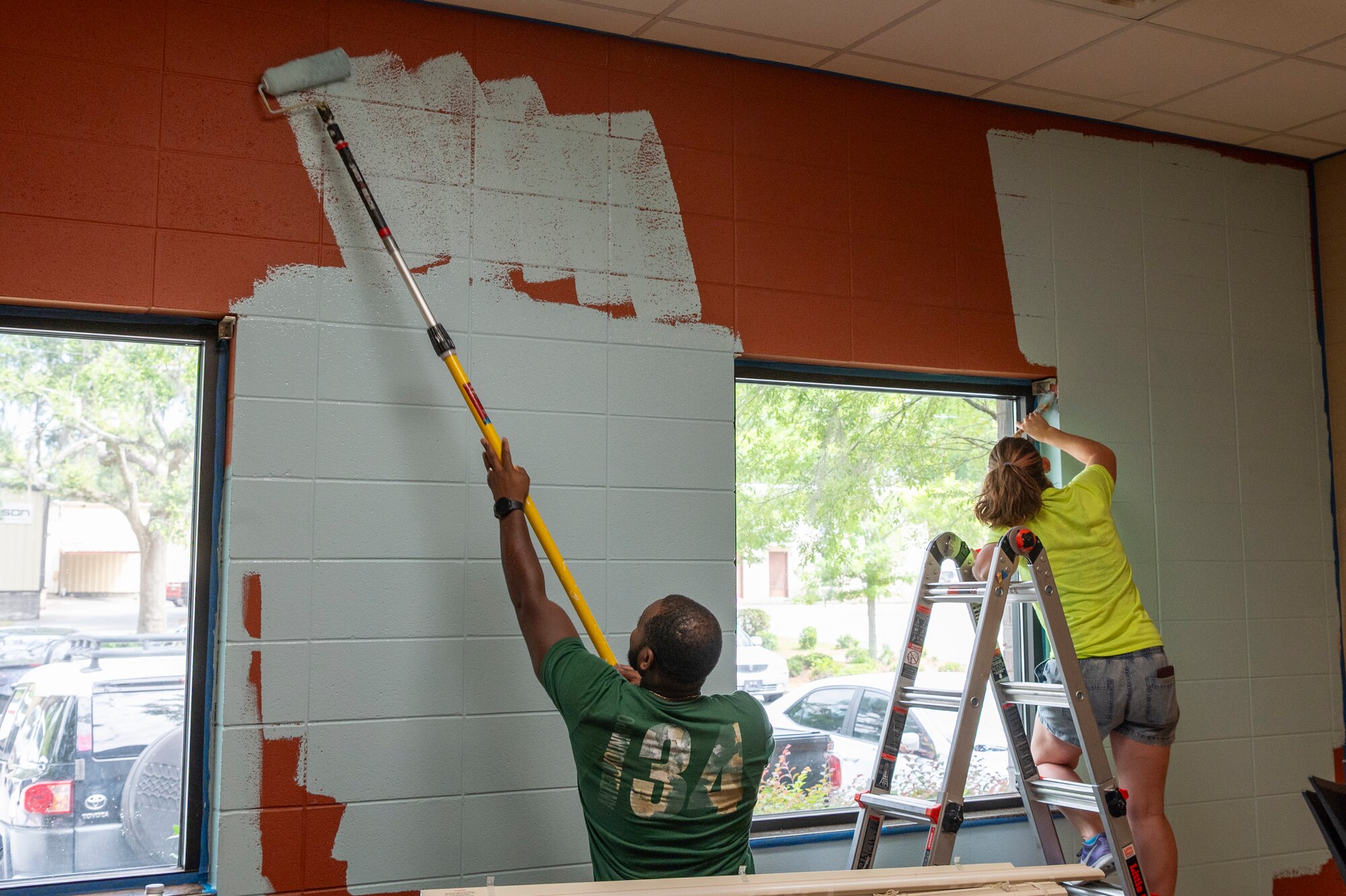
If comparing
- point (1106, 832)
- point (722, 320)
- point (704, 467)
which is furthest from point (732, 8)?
point (1106, 832)

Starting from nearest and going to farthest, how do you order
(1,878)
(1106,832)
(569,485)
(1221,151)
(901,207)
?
(1,878) < (1106,832) < (569,485) < (901,207) < (1221,151)

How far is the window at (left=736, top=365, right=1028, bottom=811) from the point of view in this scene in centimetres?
313

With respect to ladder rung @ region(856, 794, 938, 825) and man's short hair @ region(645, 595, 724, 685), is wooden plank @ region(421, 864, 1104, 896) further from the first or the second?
ladder rung @ region(856, 794, 938, 825)

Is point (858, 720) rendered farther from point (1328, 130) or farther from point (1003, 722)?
point (1328, 130)

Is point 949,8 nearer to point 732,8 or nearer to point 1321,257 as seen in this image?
point 732,8

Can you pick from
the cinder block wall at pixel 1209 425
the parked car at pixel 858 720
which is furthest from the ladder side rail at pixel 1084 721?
the cinder block wall at pixel 1209 425

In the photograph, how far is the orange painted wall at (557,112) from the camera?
2404 mm

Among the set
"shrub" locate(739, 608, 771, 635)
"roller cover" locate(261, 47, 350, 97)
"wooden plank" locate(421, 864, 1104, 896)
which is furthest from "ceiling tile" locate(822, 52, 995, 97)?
"wooden plank" locate(421, 864, 1104, 896)

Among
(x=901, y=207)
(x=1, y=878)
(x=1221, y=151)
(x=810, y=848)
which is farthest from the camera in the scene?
(x=1221, y=151)

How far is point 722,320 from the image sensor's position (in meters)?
3.00

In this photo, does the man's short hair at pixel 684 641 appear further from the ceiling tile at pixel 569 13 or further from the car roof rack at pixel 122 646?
the ceiling tile at pixel 569 13

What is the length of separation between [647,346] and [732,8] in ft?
3.03

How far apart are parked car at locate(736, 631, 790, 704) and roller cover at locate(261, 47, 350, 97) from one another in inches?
72.3

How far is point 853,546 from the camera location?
327 cm
